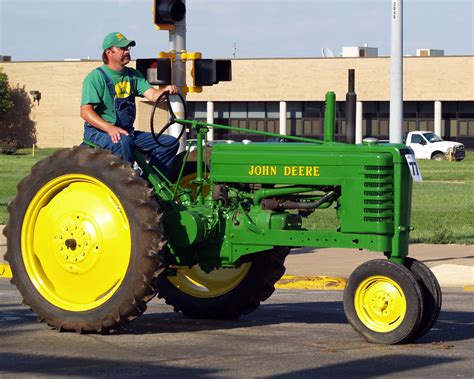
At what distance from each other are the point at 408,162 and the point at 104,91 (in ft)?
8.62

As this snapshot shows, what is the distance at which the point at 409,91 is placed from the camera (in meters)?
77.0

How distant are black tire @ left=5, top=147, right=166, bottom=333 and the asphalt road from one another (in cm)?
24

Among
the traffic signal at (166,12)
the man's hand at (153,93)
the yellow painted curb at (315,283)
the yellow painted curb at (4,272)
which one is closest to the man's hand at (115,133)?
the man's hand at (153,93)

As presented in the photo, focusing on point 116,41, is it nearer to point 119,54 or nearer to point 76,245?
point 119,54

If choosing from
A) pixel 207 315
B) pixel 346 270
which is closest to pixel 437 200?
pixel 346 270

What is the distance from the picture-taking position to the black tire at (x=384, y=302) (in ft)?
30.3

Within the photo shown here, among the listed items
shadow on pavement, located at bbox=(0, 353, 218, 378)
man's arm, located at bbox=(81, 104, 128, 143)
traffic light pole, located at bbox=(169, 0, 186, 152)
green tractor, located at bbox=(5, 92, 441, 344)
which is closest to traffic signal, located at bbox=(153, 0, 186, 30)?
traffic light pole, located at bbox=(169, 0, 186, 152)

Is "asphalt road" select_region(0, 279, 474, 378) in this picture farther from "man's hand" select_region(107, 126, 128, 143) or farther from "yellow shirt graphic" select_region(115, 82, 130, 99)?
"yellow shirt graphic" select_region(115, 82, 130, 99)

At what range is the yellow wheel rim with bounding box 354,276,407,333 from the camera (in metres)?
9.38

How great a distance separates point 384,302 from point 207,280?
218 centimetres

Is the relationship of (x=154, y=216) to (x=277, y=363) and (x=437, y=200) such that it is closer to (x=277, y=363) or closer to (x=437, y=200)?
(x=277, y=363)

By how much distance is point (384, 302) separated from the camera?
9430 mm

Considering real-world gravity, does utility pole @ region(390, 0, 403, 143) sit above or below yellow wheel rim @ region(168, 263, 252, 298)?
above

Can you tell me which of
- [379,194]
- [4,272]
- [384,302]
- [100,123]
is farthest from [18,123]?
[384,302]
